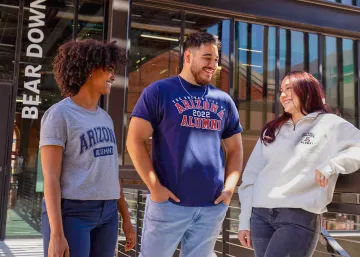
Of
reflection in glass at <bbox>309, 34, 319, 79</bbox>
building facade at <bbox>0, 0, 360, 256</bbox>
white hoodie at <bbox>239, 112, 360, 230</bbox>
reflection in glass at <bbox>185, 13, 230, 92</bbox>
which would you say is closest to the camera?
white hoodie at <bbox>239, 112, 360, 230</bbox>

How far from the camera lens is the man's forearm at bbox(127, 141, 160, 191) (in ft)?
7.00

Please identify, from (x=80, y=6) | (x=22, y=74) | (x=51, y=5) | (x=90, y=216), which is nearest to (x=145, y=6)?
(x=80, y=6)

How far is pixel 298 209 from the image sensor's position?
78.3 inches

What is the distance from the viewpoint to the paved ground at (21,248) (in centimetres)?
602

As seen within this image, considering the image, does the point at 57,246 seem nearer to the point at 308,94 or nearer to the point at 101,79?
the point at 101,79

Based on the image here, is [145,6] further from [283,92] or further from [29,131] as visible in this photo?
[283,92]

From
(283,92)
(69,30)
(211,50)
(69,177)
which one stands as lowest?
(69,177)

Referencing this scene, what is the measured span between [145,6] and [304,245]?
771 centimetres

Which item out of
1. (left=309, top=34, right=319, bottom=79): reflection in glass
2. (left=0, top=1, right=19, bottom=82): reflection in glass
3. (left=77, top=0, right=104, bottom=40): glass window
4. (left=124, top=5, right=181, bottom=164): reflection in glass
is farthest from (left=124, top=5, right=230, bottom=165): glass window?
(left=309, top=34, right=319, bottom=79): reflection in glass

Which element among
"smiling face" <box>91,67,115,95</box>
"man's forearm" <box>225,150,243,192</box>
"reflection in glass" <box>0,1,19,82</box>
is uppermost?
"reflection in glass" <box>0,1,19,82</box>

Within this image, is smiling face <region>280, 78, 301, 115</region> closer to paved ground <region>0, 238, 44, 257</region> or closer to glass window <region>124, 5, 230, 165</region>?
paved ground <region>0, 238, 44, 257</region>

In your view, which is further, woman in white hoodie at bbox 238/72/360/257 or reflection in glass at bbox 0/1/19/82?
reflection in glass at bbox 0/1/19/82

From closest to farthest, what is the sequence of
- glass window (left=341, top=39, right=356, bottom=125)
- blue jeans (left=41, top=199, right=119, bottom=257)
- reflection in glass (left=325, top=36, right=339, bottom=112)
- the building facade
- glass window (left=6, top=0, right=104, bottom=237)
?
1. blue jeans (left=41, top=199, right=119, bottom=257)
2. glass window (left=6, top=0, right=104, bottom=237)
3. the building facade
4. reflection in glass (left=325, top=36, right=339, bottom=112)
5. glass window (left=341, top=39, right=356, bottom=125)

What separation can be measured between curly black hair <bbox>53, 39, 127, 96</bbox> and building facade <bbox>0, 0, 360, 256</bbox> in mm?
6019
